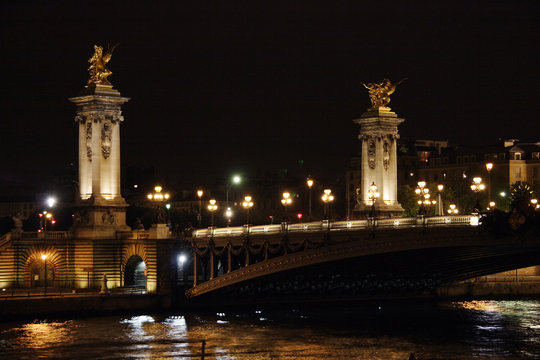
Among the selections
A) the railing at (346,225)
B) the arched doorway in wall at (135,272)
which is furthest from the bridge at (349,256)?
the arched doorway in wall at (135,272)

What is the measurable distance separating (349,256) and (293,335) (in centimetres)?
585

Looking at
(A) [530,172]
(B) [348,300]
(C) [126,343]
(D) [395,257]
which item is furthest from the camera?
(A) [530,172]

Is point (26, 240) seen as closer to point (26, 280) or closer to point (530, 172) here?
point (26, 280)

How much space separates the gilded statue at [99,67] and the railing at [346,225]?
12859 millimetres

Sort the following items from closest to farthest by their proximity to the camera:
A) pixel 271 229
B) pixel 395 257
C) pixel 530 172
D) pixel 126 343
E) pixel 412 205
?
pixel 126 343 < pixel 395 257 < pixel 271 229 < pixel 412 205 < pixel 530 172

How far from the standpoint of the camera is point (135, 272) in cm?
9875

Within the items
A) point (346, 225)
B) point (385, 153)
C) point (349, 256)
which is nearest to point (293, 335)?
point (349, 256)

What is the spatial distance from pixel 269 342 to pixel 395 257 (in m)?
10.5

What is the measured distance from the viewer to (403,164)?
171125mm

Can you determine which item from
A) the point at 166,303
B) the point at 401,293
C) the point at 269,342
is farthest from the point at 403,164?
the point at 269,342

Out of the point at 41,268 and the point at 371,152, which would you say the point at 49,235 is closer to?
the point at 41,268

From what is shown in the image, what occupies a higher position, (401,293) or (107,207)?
(107,207)

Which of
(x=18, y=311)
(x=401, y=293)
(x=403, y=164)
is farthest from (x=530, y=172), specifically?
(x=18, y=311)

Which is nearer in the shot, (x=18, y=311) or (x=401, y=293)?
(x=18, y=311)
